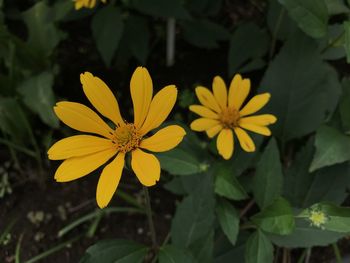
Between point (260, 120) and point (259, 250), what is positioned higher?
point (260, 120)

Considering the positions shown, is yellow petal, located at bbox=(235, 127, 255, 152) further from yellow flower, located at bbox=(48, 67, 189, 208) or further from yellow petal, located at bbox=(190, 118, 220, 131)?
yellow flower, located at bbox=(48, 67, 189, 208)

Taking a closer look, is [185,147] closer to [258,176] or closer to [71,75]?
[258,176]

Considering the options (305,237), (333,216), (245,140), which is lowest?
(305,237)

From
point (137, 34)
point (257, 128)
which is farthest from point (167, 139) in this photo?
point (137, 34)

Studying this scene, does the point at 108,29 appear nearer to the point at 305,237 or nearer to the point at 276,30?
the point at 276,30

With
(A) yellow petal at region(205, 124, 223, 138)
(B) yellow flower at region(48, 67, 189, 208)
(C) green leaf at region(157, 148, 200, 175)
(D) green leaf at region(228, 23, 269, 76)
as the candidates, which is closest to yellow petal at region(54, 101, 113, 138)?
(B) yellow flower at region(48, 67, 189, 208)

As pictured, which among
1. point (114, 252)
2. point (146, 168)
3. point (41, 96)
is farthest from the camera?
point (41, 96)
